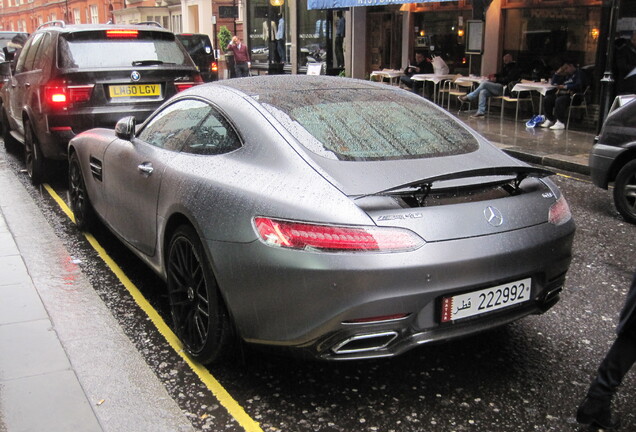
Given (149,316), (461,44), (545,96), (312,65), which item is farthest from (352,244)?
(312,65)

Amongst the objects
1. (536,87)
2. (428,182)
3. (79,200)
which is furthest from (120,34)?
(536,87)

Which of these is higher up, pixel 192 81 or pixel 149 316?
pixel 192 81

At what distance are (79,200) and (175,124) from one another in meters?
Answer: 2.21

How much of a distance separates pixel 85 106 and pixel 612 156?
5752mm

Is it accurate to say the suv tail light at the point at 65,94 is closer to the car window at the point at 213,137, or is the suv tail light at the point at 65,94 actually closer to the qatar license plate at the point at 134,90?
the qatar license plate at the point at 134,90

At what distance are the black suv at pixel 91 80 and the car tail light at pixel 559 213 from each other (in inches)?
212

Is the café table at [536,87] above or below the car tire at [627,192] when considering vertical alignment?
above

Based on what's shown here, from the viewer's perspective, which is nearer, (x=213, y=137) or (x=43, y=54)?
(x=213, y=137)

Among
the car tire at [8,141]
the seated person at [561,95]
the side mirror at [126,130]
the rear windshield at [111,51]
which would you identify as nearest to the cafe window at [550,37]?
the seated person at [561,95]

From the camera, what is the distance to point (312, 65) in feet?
65.9

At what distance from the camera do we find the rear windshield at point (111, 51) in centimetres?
741

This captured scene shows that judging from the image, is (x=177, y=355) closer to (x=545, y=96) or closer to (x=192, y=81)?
(x=192, y=81)

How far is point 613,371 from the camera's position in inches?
108

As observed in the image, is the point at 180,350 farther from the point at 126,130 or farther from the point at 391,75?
the point at 391,75
